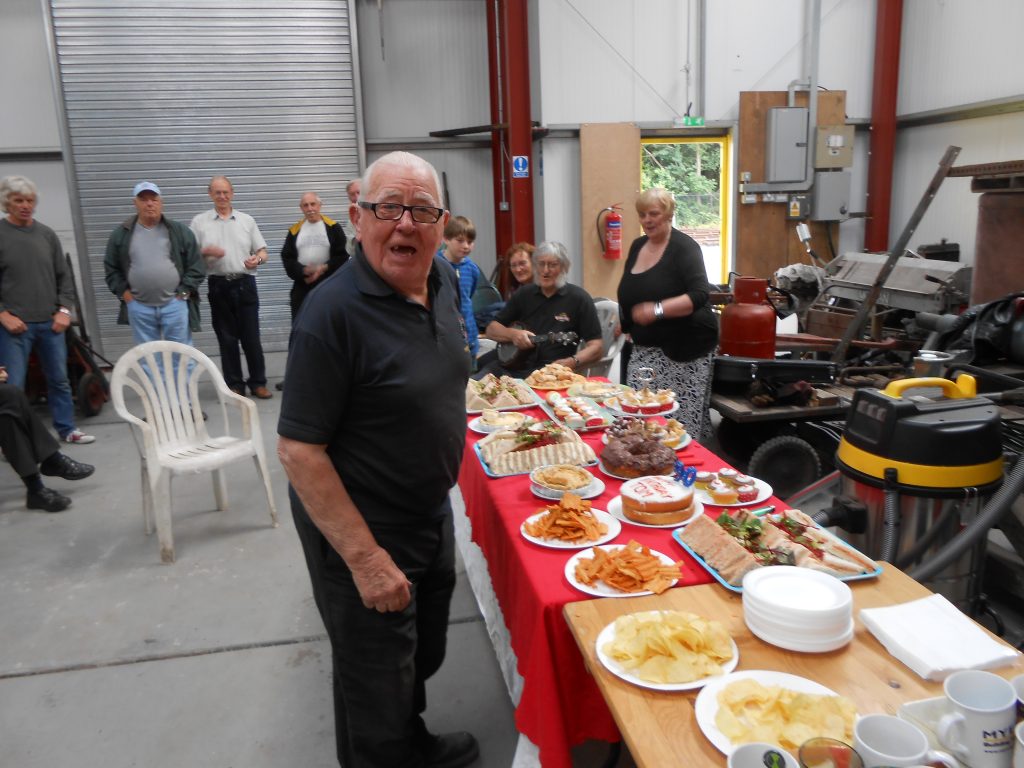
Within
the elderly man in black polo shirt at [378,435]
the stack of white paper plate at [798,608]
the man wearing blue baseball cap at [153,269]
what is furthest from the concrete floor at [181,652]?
the man wearing blue baseball cap at [153,269]

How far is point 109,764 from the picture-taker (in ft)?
7.50

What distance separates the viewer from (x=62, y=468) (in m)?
4.50

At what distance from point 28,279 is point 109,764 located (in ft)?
12.9

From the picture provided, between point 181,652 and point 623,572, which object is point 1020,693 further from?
point 181,652

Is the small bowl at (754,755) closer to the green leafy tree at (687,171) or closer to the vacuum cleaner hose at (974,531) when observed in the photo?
the vacuum cleaner hose at (974,531)

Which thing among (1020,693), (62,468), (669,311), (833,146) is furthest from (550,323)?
(833,146)

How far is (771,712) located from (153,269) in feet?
18.8

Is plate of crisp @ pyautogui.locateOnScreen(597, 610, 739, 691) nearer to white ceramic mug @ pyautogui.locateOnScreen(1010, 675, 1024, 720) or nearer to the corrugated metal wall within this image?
white ceramic mug @ pyautogui.locateOnScreen(1010, 675, 1024, 720)

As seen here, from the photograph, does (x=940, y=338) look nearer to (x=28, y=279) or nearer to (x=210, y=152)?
(x=28, y=279)

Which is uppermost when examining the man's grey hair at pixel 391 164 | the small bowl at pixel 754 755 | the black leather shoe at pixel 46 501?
the man's grey hair at pixel 391 164

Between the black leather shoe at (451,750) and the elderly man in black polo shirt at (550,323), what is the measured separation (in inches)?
90.5

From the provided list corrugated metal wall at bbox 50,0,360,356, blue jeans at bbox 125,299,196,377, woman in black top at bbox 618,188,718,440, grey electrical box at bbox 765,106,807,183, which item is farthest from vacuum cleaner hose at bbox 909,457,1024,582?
corrugated metal wall at bbox 50,0,360,356

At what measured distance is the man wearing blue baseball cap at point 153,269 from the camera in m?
5.67

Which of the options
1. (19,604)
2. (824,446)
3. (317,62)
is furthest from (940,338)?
(317,62)
